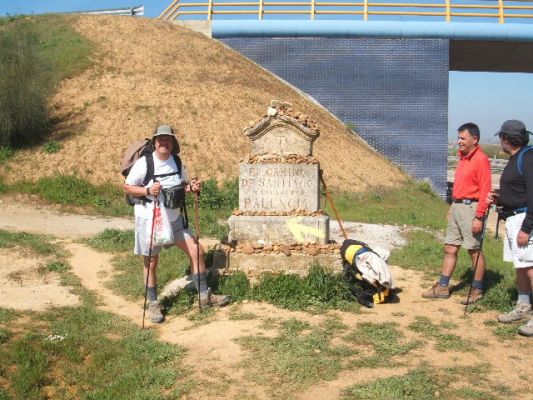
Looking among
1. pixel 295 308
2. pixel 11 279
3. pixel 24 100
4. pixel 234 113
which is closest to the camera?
pixel 295 308

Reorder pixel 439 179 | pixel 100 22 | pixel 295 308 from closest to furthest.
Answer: pixel 295 308
pixel 439 179
pixel 100 22

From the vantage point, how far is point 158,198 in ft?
19.8

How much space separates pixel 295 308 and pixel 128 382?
2281mm

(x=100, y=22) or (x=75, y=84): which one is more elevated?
(x=100, y=22)

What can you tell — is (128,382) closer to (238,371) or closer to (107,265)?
(238,371)

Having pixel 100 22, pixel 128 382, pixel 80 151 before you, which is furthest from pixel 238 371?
pixel 100 22

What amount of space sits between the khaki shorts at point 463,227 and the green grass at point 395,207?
6.86 m

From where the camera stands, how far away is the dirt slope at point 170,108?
1605 cm

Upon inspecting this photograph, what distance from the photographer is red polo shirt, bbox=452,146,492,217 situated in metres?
6.28

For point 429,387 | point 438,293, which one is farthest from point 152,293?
point 438,293

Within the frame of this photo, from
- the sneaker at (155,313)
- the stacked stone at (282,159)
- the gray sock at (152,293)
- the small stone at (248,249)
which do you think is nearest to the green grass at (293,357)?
the sneaker at (155,313)

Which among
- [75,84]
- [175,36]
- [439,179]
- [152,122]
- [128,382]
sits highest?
[175,36]

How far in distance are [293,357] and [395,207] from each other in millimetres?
11442

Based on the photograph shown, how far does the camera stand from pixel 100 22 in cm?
2225
